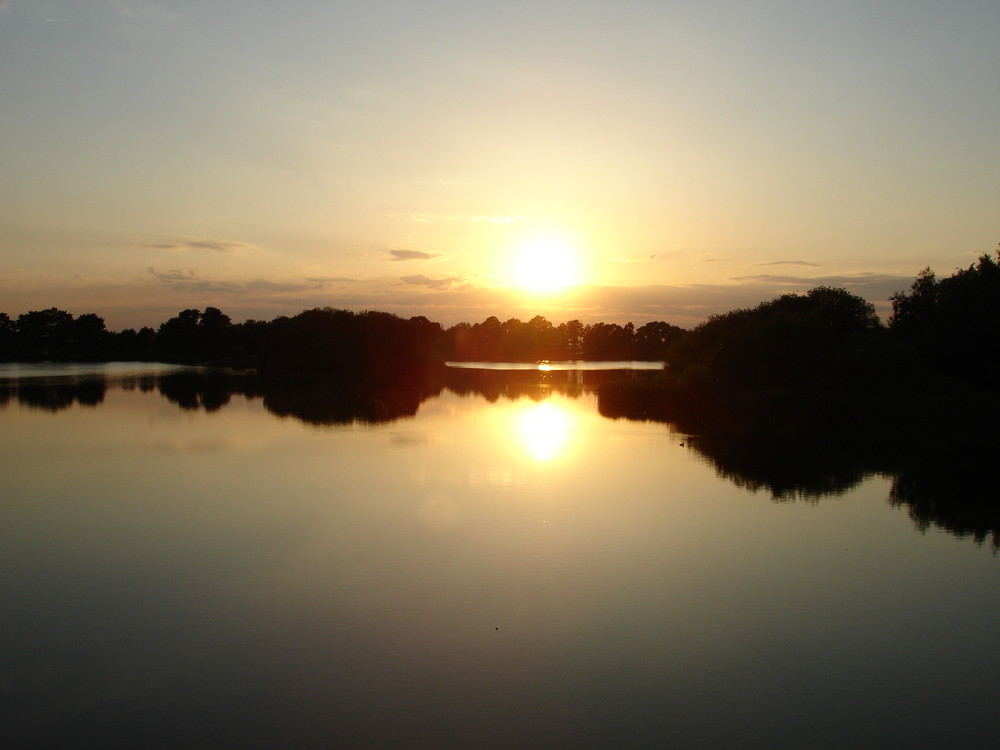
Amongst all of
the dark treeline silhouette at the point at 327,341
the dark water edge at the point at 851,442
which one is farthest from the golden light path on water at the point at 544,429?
the dark treeline silhouette at the point at 327,341

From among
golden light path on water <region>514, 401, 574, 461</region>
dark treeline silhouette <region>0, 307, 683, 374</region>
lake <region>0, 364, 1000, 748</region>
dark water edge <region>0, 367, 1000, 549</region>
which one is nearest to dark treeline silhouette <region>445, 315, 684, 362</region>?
dark treeline silhouette <region>0, 307, 683, 374</region>

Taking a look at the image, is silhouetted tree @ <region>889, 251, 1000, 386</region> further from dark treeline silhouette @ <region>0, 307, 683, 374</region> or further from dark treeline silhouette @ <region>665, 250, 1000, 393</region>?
dark treeline silhouette @ <region>0, 307, 683, 374</region>

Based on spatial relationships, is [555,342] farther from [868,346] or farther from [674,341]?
[868,346]

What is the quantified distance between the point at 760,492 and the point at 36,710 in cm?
1238

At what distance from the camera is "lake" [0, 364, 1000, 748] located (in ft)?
18.6

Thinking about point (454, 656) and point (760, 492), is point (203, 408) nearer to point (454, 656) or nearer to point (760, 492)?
point (760, 492)

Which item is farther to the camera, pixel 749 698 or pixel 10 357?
pixel 10 357

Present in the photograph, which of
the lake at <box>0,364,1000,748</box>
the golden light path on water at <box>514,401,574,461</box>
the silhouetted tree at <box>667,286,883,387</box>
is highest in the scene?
the silhouetted tree at <box>667,286,883,387</box>

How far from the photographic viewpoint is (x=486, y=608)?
7867 millimetres

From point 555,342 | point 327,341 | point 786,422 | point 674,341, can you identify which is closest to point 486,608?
point 786,422

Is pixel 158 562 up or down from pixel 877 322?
down

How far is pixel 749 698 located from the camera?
608 centimetres

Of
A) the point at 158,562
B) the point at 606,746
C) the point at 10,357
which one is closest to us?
the point at 606,746

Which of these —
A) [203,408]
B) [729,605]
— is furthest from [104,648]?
[203,408]
